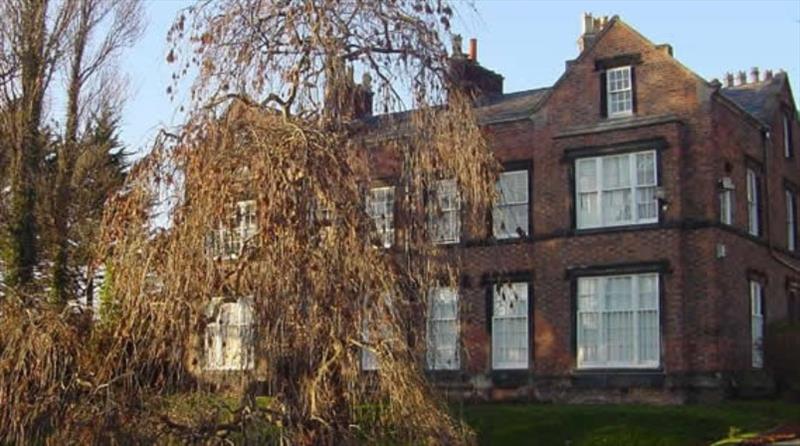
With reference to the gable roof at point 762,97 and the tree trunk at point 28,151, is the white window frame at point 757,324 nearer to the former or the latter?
the gable roof at point 762,97

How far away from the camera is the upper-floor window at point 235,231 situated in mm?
12852

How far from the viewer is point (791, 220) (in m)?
32.0

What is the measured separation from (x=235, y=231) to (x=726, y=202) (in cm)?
1710

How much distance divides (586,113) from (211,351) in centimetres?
1669

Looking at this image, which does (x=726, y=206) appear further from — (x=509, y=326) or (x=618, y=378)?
(x=509, y=326)

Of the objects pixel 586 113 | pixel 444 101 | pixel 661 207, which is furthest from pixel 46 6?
pixel 444 101

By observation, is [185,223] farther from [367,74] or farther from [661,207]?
[661,207]

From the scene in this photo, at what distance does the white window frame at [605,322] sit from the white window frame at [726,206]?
2.29 meters

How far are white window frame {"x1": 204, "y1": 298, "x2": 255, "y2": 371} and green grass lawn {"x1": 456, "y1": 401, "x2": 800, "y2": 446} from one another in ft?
26.1

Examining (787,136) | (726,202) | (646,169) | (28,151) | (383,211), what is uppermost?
(787,136)

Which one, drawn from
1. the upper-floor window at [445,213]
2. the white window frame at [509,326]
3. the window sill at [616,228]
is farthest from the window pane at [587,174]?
the upper-floor window at [445,213]

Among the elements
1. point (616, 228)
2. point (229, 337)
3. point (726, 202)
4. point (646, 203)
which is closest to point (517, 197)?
point (616, 228)

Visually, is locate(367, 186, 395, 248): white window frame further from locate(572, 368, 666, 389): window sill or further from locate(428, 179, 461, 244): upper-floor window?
locate(572, 368, 666, 389): window sill

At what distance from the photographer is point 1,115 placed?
28.8 metres
